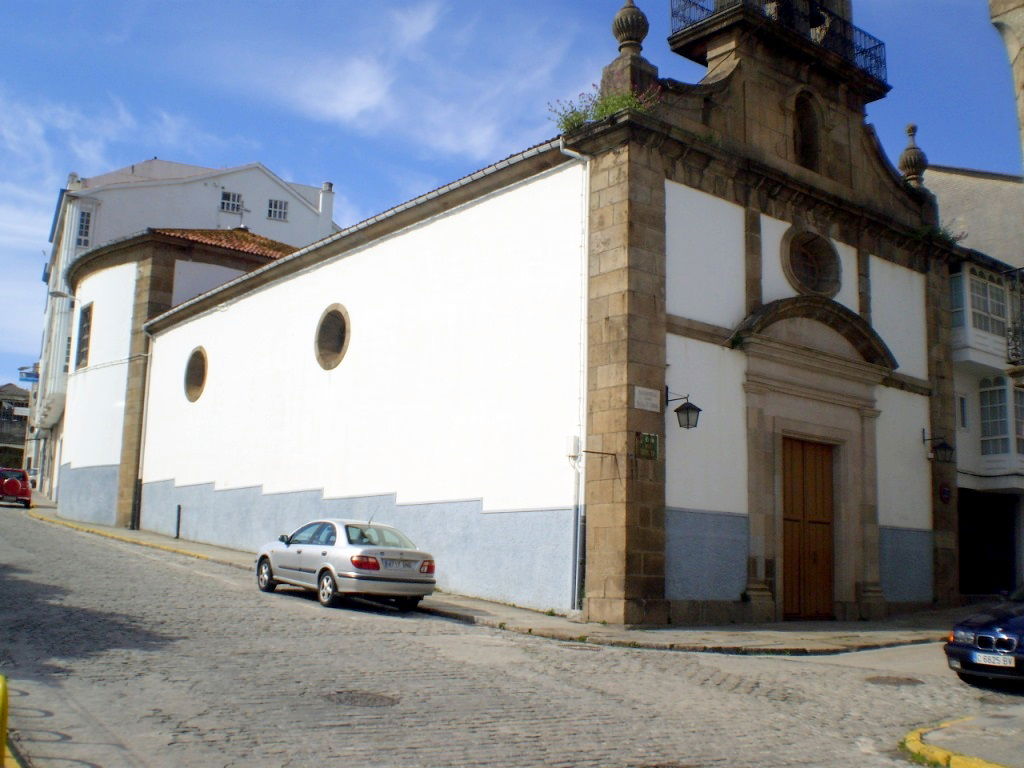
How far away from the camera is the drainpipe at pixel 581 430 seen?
14922 mm

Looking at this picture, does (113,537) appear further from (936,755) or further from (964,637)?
(936,755)

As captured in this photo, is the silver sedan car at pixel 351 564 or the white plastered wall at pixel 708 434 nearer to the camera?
the silver sedan car at pixel 351 564

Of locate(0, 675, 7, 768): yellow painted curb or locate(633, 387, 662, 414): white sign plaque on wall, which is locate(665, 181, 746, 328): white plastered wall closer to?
locate(633, 387, 662, 414): white sign plaque on wall

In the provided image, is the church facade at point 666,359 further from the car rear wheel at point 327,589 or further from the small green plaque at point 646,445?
the car rear wheel at point 327,589

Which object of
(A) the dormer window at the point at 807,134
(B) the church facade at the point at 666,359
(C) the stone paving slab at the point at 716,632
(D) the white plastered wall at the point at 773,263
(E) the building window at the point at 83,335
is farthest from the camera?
(E) the building window at the point at 83,335

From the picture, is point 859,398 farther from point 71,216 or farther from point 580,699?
point 71,216

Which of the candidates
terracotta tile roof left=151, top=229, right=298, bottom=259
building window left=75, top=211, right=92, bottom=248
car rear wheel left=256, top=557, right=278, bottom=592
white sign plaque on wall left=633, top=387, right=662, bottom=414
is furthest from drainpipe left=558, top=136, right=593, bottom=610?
building window left=75, top=211, right=92, bottom=248

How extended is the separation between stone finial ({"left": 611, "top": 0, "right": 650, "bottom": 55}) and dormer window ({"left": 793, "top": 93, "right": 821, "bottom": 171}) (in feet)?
14.3

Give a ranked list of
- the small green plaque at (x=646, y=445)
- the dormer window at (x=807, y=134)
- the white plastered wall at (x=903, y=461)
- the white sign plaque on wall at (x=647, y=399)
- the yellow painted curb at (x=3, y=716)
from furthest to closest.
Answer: the dormer window at (x=807, y=134) → the white plastered wall at (x=903, y=461) → the white sign plaque on wall at (x=647, y=399) → the small green plaque at (x=646, y=445) → the yellow painted curb at (x=3, y=716)

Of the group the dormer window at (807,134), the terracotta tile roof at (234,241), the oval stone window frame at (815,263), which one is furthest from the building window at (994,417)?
the terracotta tile roof at (234,241)

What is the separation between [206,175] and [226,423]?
2158 centimetres

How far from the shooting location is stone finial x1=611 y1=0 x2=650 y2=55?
643 inches

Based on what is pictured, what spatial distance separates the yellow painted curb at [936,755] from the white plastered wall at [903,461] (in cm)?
1120

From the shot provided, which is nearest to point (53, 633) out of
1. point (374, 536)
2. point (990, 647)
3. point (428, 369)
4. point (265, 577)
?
point (374, 536)
